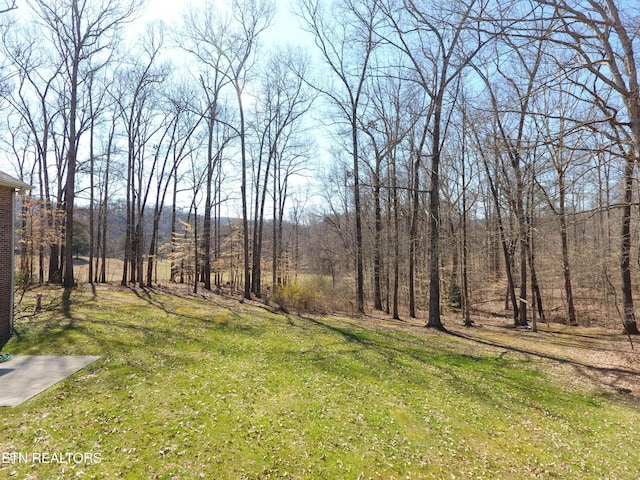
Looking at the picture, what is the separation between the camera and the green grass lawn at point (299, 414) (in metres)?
3.63

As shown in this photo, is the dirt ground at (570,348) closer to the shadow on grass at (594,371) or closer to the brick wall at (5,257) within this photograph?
the shadow on grass at (594,371)

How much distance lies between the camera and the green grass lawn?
363 cm

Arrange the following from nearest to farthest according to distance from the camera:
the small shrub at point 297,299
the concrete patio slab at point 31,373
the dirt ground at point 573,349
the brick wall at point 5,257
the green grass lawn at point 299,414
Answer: the green grass lawn at point 299,414 < the concrete patio slab at point 31,373 < the dirt ground at point 573,349 < the brick wall at point 5,257 < the small shrub at point 297,299

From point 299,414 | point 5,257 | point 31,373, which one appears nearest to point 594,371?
point 299,414

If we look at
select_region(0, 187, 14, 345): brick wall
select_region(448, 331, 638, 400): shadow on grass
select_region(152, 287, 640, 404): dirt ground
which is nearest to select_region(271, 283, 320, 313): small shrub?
select_region(152, 287, 640, 404): dirt ground

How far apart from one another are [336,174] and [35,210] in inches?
677

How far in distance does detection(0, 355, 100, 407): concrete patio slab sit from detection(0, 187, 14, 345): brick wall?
2.08 meters

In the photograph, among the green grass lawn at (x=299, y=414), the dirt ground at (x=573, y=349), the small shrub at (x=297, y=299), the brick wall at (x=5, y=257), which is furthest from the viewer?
the small shrub at (x=297, y=299)

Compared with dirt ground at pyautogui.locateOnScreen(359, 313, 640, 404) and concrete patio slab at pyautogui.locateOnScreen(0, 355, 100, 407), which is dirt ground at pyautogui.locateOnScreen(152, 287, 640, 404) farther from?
concrete patio slab at pyautogui.locateOnScreen(0, 355, 100, 407)

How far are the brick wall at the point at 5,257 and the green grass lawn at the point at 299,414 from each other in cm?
60

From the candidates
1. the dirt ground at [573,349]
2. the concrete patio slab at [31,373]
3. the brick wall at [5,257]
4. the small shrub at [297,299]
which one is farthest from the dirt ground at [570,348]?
the concrete patio slab at [31,373]

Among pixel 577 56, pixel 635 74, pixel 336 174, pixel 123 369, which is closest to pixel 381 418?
pixel 123 369

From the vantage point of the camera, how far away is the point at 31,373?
5.48m

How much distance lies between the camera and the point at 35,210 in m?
14.5
